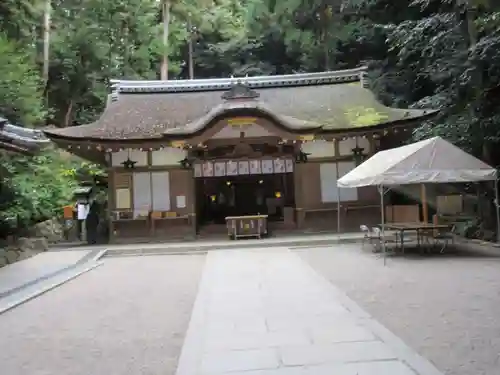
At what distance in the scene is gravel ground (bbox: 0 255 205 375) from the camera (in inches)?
168

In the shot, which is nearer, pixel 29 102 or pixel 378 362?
pixel 378 362

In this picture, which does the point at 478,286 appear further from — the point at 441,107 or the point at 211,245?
the point at 441,107

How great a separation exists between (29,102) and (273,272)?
10258 mm

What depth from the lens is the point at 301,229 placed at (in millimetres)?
15766

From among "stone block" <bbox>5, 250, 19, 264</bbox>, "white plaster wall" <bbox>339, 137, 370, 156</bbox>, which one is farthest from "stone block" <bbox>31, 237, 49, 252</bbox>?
"white plaster wall" <bbox>339, 137, 370, 156</bbox>

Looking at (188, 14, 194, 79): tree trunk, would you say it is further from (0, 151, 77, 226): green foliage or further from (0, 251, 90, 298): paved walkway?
(0, 251, 90, 298): paved walkway

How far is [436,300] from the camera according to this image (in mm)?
6117

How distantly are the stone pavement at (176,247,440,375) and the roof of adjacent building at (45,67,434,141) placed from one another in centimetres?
809

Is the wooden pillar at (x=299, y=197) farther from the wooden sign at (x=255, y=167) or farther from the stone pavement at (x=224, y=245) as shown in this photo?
the stone pavement at (x=224, y=245)

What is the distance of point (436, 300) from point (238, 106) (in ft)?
32.3

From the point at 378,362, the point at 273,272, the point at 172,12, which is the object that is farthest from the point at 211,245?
the point at 172,12

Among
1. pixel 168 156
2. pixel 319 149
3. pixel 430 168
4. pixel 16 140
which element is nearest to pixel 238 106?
pixel 168 156

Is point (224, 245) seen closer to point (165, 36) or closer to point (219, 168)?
point (219, 168)

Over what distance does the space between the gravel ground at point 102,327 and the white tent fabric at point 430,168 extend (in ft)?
14.2
